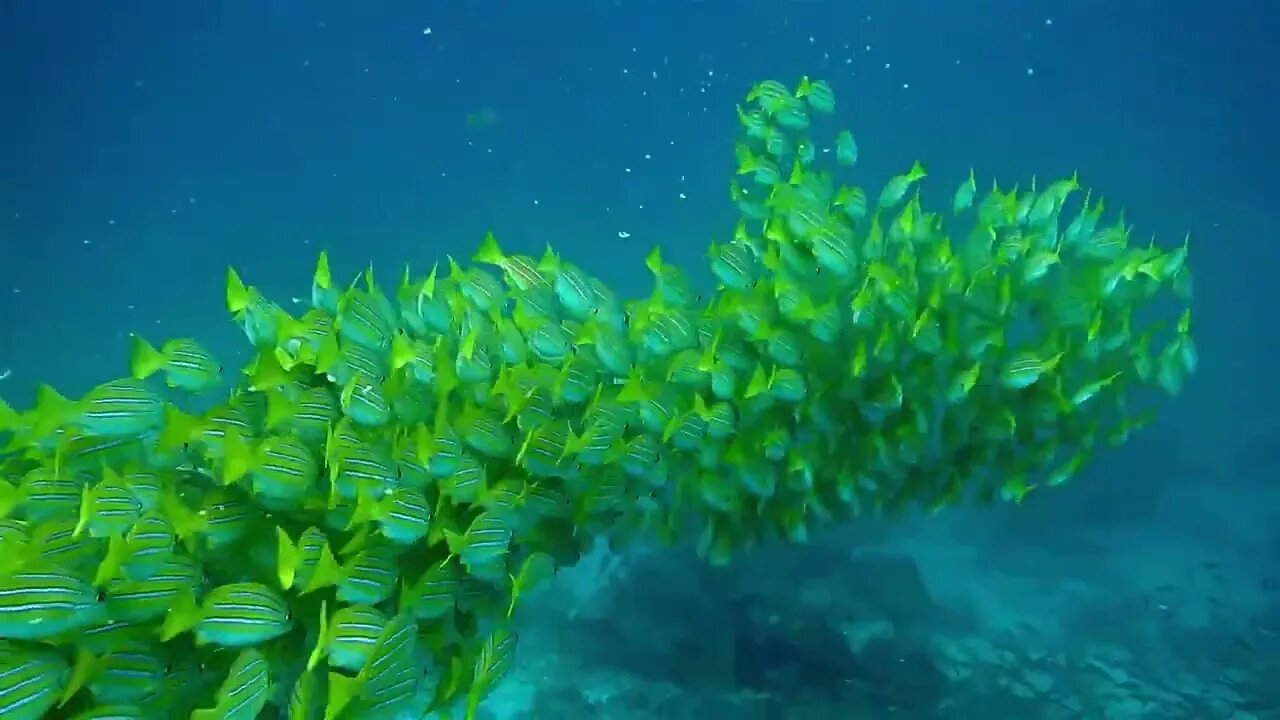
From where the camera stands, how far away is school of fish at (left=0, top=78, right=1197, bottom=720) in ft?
9.52

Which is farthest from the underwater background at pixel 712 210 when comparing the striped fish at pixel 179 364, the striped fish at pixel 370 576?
the striped fish at pixel 179 364

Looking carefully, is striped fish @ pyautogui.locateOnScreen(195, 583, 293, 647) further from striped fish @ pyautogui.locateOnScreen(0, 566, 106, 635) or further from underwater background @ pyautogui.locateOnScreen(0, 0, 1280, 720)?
underwater background @ pyautogui.locateOnScreen(0, 0, 1280, 720)

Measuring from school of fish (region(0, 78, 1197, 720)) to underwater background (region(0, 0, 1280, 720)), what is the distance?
1422mm

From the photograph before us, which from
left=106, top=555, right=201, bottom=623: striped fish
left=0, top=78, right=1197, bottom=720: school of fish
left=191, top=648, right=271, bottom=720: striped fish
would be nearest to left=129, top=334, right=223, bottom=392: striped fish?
left=0, top=78, right=1197, bottom=720: school of fish

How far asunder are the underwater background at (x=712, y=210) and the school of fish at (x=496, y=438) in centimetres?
142

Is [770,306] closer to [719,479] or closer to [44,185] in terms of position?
[719,479]

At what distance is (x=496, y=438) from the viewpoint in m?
3.76

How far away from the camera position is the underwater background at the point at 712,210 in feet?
20.4

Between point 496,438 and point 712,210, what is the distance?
1924 cm

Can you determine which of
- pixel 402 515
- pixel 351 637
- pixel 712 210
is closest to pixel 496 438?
pixel 402 515

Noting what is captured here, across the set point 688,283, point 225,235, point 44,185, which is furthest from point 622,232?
point 44,185

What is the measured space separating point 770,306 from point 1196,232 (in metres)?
21.6

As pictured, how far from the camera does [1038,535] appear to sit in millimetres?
9094

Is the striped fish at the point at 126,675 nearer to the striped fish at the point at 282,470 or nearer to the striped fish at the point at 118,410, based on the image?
the striped fish at the point at 282,470
